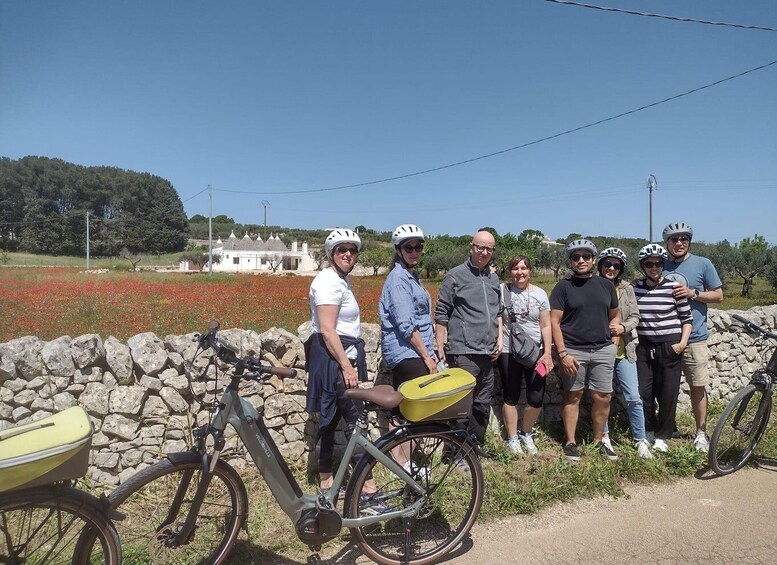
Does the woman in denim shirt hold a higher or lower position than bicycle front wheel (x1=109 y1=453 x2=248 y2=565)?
higher

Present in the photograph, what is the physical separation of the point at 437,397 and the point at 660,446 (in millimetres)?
3021

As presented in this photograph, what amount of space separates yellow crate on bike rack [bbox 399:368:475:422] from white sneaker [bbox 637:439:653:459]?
95.3 inches

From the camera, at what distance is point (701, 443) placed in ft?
14.7

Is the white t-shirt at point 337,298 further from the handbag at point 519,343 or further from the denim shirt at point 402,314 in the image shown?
the handbag at point 519,343

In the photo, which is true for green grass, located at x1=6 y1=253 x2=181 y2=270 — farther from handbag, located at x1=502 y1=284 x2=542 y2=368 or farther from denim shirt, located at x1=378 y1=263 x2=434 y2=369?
handbag, located at x1=502 y1=284 x2=542 y2=368

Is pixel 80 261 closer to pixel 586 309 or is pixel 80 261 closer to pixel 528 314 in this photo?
pixel 528 314

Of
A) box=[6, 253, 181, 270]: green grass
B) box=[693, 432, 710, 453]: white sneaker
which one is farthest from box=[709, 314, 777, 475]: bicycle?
box=[6, 253, 181, 270]: green grass

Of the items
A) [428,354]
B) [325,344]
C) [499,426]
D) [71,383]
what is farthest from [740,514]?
[71,383]

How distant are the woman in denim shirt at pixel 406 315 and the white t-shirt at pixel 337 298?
31cm

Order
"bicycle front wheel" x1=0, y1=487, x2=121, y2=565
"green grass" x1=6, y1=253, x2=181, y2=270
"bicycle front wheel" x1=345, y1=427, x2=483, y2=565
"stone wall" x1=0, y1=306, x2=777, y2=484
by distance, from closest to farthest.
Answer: "bicycle front wheel" x1=0, y1=487, x2=121, y2=565
"bicycle front wheel" x1=345, y1=427, x2=483, y2=565
"stone wall" x1=0, y1=306, x2=777, y2=484
"green grass" x1=6, y1=253, x2=181, y2=270

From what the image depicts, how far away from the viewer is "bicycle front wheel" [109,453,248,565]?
90.0 inches

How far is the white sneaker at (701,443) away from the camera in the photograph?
14.4 feet

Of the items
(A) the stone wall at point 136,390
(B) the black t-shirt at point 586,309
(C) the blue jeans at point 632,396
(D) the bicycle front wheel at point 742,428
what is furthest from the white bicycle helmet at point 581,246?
(A) the stone wall at point 136,390

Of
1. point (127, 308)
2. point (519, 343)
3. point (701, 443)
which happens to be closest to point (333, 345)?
point (519, 343)
